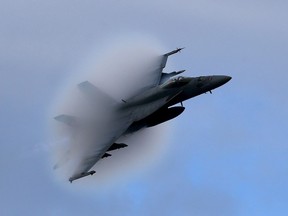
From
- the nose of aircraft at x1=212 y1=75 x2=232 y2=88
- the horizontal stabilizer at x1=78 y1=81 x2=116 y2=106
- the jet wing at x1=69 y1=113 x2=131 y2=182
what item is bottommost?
the jet wing at x1=69 y1=113 x2=131 y2=182

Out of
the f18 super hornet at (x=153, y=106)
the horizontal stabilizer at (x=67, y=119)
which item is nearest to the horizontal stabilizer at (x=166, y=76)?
the f18 super hornet at (x=153, y=106)

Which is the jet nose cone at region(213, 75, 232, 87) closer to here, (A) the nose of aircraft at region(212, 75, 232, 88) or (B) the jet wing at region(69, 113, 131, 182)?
(A) the nose of aircraft at region(212, 75, 232, 88)

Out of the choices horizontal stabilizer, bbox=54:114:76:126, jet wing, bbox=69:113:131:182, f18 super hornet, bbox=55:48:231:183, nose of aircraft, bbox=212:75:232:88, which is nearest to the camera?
jet wing, bbox=69:113:131:182

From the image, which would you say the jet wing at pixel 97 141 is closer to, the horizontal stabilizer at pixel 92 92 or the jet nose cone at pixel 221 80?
the horizontal stabilizer at pixel 92 92

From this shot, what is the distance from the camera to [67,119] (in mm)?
118250

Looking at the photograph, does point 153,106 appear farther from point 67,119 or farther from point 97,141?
point 67,119

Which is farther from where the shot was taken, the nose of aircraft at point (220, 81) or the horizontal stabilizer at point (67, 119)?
the horizontal stabilizer at point (67, 119)

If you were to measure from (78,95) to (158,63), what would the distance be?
806 centimetres

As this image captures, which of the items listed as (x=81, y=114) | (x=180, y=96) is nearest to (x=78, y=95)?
(x=81, y=114)

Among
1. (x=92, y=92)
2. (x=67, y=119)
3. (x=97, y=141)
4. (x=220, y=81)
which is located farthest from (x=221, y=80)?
(x=67, y=119)

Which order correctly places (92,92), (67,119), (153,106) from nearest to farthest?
1. (153,106)
2. (67,119)
3. (92,92)

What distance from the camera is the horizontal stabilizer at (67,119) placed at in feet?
387

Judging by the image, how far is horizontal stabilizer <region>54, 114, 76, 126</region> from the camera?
11794 centimetres

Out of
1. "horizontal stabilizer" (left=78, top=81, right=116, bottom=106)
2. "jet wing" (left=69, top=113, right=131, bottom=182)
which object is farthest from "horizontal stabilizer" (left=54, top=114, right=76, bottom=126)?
"horizontal stabilizer" (left=78, top=81, right=116, bottom=106)
